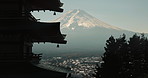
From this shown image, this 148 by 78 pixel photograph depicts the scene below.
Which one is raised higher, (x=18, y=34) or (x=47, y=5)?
(x=47, y=5)

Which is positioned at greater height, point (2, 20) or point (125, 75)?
point (2, 20)

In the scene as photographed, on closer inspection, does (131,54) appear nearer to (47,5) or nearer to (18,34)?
(47,5)

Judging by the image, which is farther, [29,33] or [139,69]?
[139,69]

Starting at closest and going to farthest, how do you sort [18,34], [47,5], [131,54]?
[18,34] < [47,5] < [131,54]

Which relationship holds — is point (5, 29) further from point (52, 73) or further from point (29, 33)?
point (52, 73)

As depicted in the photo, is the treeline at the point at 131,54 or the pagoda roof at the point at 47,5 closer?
the pagoda roof at the point at 47,5

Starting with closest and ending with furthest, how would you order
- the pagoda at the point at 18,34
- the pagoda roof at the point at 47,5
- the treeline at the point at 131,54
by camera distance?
the pagoda at the point at 18,34 < the pagoda roof at the point at 47,5 < the treeline at the point at 131,54

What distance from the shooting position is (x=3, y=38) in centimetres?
1725

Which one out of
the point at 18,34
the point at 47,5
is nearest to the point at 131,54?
the point at 47,5

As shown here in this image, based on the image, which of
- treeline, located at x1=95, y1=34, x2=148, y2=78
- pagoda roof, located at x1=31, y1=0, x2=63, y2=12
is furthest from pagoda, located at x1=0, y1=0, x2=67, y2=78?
treeline, located at x1=95, y1=34, x2=148, y2=78

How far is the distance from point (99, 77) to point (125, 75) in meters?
4.18

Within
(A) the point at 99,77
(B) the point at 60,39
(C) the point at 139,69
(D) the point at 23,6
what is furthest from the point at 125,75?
(D) the point at 23,6

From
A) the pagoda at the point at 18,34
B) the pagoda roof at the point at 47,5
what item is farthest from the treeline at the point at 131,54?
the pagoda at the point at 18,34

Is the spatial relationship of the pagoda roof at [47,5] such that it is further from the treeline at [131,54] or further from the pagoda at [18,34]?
the treeline at [131,54]
